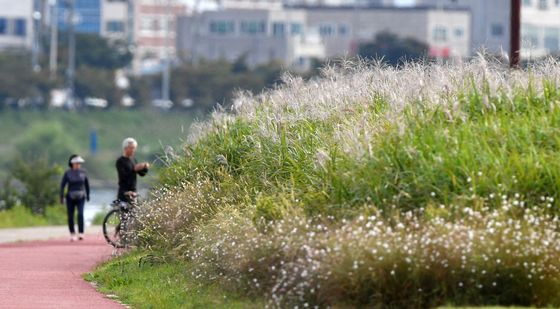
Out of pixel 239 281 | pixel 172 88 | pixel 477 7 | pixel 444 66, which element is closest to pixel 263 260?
pixel 239 281

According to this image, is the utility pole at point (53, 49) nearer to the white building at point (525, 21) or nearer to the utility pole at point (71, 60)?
the utility pole at point (71, 60)

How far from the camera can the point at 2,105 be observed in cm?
12269

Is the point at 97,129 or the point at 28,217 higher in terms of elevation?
the point at 28,217

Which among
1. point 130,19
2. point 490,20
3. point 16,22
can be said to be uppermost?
point 490,20

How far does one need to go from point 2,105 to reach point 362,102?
103724mm

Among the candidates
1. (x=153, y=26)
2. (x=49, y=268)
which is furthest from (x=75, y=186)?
(x=153, y=26)

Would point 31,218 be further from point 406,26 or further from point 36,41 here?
point 406,26

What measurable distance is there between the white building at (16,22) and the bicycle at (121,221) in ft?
412

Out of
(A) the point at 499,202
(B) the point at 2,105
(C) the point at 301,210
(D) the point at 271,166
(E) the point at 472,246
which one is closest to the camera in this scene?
(E) the point at 472,246

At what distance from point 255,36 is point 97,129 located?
128ft

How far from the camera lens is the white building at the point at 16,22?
152 metres

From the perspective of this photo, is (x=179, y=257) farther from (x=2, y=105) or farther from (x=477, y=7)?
(x=477, y=7)

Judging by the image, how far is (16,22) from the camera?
153 meters

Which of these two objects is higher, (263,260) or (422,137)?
(422,137)
